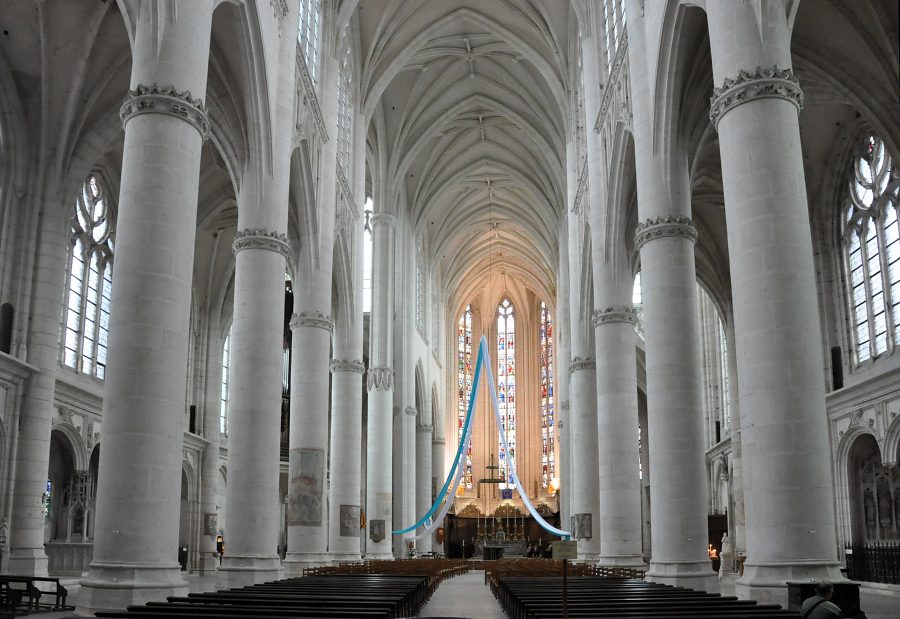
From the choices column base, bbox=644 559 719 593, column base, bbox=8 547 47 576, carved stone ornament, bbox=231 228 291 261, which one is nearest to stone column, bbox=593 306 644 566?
column base, bbox=644 559 719 593

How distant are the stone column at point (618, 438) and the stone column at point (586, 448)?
17.6ft

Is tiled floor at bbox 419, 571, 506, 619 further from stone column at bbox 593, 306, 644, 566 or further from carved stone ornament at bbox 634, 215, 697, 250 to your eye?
carved stone ornament at bbox 634, 215, 697, 250

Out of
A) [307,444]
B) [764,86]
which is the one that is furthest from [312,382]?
[764,86]

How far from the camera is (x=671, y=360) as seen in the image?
16953 mm

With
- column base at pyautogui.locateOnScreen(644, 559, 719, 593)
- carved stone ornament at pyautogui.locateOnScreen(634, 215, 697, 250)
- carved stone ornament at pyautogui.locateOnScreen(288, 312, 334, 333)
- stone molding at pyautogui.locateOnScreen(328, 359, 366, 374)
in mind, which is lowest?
column base at pyautogui.locateOnScreen(644, 559, 719, 593)

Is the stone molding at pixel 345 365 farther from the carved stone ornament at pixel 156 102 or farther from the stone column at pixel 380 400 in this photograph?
the carved stone ornament at pixel 156 102

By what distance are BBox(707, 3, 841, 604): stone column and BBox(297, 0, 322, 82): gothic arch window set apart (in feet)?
44.4

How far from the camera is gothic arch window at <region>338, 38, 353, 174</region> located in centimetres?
2966

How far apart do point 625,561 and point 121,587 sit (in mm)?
14315

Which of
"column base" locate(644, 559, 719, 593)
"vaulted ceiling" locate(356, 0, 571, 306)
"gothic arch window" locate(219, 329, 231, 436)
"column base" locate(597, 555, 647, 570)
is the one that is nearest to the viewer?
"column base" locate(644, 559, 719, 593)

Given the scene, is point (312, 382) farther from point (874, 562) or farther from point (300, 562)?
point (874, 562)

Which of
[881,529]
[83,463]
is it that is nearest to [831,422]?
[881,529]

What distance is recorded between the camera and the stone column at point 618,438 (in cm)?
2284

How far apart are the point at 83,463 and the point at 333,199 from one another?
10.1 m
